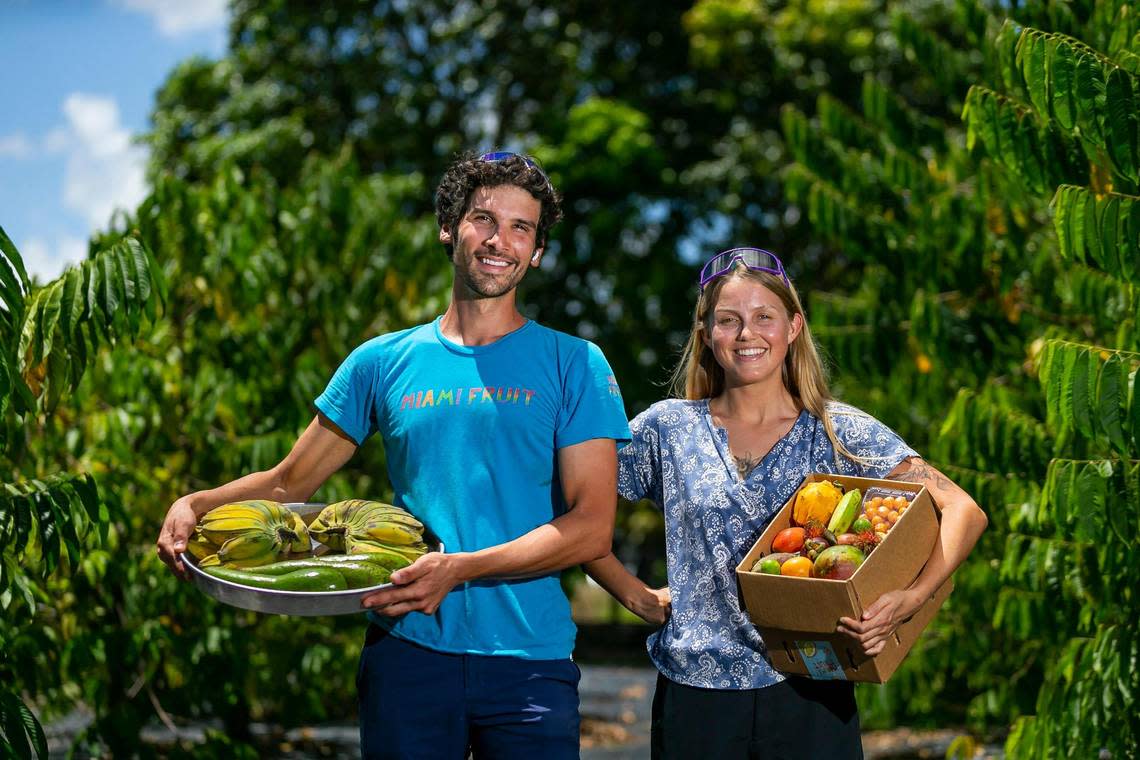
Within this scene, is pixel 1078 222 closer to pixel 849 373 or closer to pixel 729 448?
pixel 729 448

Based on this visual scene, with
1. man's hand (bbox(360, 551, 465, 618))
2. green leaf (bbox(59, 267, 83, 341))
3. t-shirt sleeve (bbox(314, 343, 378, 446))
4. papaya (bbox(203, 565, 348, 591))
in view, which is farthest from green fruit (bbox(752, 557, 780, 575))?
green leaf (bbox(59, 267, 83, 341))

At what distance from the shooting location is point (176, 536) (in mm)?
3219

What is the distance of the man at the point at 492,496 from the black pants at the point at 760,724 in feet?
0.99

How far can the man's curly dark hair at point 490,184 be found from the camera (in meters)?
3.37

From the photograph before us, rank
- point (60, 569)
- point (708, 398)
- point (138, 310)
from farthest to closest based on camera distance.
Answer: point (60, 569) < point (138, 310) < point (708, 398)

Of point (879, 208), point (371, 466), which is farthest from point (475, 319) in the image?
point (371, 466)

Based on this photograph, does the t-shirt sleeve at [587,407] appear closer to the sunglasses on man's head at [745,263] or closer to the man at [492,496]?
the man at [492,496]

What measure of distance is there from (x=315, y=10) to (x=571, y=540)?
1912cm

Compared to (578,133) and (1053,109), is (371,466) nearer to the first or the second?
(1053,109)

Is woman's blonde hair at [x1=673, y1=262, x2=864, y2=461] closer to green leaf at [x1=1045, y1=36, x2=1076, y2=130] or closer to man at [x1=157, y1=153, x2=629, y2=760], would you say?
man at [x1=157, y1=153, x2=629, y2=760]

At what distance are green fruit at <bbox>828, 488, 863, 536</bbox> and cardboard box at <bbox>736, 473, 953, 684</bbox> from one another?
0.30ft

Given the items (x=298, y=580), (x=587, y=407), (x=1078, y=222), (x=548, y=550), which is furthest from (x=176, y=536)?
(x=1078, y=222)

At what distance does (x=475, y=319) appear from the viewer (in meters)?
3.38

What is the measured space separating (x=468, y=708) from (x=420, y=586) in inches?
14.9
